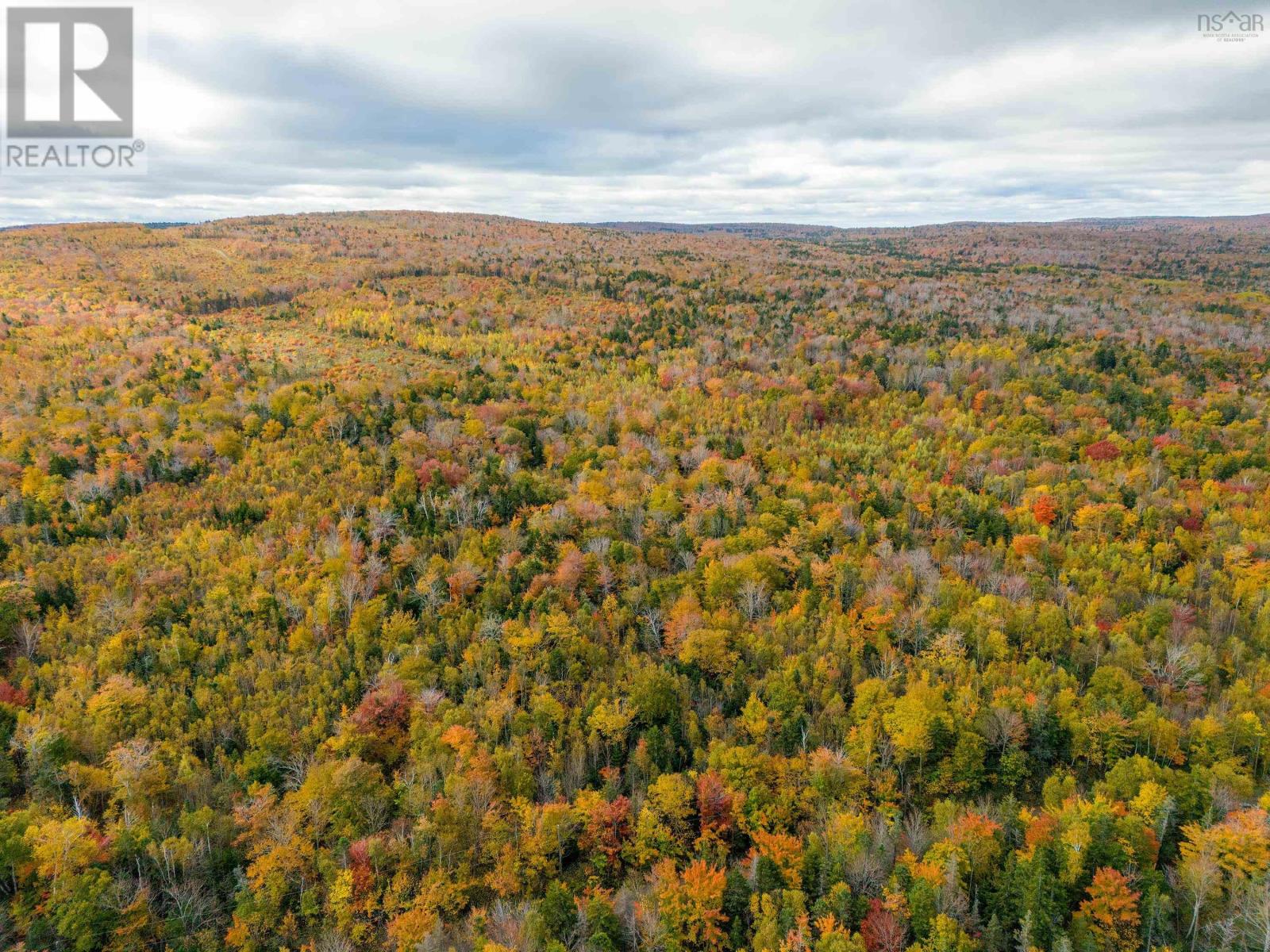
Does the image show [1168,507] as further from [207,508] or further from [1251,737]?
[207,508]

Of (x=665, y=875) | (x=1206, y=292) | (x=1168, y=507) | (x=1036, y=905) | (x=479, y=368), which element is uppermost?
(x=1206, y=292)

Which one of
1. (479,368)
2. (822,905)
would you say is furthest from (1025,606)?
(479,368)

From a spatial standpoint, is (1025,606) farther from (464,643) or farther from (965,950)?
(464,643)

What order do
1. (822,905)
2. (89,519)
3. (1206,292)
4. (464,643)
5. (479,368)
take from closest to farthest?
(822,905) → (464,643) → (89,519) → (479,368) → (1206,292)

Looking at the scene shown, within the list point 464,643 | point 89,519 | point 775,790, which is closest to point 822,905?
point 775,790

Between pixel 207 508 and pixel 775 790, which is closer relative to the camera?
pixel 775 790

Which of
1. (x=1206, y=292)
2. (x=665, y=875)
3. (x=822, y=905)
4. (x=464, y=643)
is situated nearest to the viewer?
(x=822, y=905)

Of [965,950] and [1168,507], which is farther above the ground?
[1168,507]
